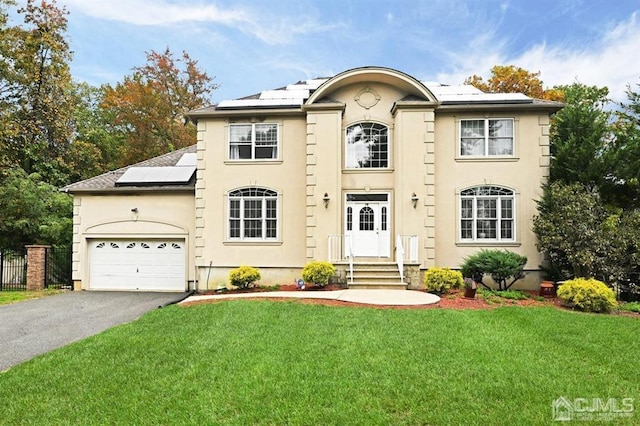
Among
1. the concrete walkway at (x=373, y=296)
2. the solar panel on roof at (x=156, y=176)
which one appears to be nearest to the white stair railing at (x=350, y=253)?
the concrete walkway at (x=373, y=296)

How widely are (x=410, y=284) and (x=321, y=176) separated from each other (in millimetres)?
4620

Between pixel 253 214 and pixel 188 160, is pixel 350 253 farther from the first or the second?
pixel 188 160

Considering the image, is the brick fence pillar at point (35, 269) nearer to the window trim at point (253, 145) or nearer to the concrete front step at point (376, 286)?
the window trim at point (253, 145)

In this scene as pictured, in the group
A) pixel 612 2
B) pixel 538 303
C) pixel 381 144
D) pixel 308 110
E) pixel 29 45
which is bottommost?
pixel 538 303

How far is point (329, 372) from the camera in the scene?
4945 millimetres

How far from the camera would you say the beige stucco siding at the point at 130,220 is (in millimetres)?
14031

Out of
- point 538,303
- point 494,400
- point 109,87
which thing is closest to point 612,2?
point 538,303

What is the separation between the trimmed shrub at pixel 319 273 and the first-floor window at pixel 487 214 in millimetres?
4877

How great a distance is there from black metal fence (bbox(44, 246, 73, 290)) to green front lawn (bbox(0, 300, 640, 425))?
32.3ft

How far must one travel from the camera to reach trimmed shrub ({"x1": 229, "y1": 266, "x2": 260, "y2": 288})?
1238cm

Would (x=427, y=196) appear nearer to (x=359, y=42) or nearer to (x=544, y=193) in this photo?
(x=544, y=193)

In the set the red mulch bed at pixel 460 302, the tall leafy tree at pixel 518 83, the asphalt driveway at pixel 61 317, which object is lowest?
the asphalt driveway at pixel 61 317

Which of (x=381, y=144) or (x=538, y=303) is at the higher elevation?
(x=381, y=144)

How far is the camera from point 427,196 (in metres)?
12.9
